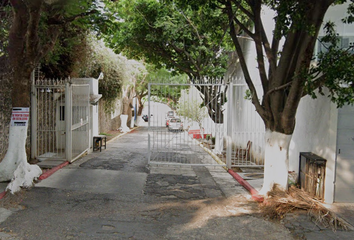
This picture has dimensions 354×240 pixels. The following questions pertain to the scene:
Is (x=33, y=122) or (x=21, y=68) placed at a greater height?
(x=21, y=68)

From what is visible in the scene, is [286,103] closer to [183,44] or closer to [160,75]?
[183,44]

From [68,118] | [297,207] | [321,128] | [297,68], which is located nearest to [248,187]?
[297,207]

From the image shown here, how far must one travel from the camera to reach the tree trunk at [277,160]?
6.73 meters

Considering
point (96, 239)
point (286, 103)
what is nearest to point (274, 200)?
point (286, 103)

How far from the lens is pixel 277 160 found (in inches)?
267

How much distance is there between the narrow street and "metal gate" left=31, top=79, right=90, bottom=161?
1.60 m

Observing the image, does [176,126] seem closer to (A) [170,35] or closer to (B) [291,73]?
(A) [170,35]

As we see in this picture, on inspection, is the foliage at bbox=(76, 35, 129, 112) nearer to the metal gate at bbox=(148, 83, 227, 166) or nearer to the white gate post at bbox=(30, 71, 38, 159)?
the metal gate at bbox=(148, 83, 227, 166)

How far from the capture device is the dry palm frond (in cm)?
570

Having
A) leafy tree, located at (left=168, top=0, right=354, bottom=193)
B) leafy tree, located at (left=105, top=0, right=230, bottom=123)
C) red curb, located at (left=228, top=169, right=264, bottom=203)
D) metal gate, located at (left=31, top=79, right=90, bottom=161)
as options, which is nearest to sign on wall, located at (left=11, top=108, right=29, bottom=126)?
metal gate, located at (left=31, top=79, right=90, bottom=161)

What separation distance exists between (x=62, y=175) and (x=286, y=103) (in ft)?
20.3

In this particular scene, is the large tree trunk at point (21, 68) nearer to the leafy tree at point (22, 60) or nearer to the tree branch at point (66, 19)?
the leafy tree at point (22, 60)

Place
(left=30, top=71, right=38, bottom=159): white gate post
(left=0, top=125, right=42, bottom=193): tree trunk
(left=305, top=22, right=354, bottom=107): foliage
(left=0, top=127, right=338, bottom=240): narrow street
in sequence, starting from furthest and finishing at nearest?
(left=30, top=71, right=38, bottom=159): white gate post < (left=0, top=125, right=42, bottom=193): tree trunk < (left=305, top=22, right=354, bottom=107): foliage < (left=0, top=127, right=338, bottom=240): narrow street

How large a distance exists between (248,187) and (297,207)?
182cm
